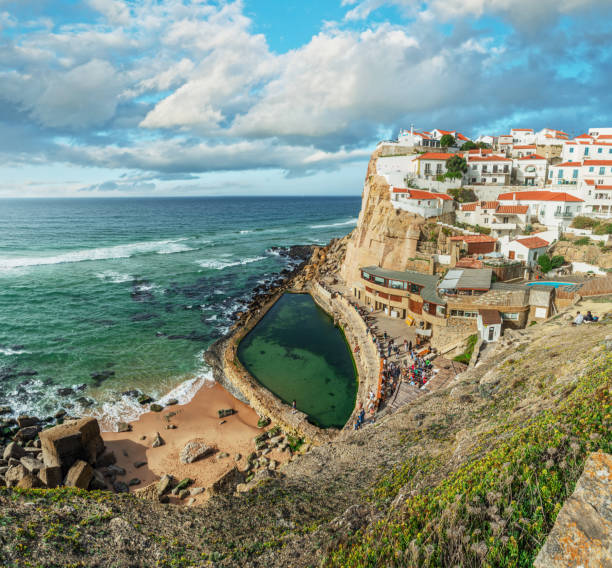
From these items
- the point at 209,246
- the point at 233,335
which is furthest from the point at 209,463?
the point at 209,246

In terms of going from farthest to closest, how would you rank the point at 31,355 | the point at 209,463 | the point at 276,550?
1. the point at 31,355
2. the point at 209,463
3. the point at 276,550

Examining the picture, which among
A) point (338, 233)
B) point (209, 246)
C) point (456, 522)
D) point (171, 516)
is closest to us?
point (456, 522)

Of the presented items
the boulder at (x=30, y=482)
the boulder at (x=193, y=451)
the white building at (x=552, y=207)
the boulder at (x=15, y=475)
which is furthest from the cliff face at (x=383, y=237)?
the boulder at (x=15, y=475)

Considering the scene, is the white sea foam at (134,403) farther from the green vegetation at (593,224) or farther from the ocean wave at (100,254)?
the ocean wave at (100,254)

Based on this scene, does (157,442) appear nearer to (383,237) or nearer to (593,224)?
(383,237)

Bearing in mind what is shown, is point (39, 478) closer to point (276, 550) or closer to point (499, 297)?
point (276, 550)

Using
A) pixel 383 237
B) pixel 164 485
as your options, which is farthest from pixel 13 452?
pixel 383 237

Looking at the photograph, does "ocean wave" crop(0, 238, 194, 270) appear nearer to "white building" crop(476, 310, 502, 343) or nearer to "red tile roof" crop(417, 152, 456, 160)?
"red tile roof" crop(417, 152, 456, 160)
